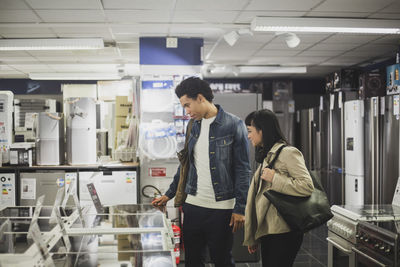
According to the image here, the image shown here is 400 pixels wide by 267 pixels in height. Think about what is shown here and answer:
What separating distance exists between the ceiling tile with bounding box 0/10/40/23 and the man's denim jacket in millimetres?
3324

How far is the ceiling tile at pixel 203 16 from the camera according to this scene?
504cm

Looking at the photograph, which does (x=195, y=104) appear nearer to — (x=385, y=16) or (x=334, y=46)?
(x=385, y=16)

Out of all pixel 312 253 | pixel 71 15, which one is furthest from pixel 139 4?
pixel 312 253

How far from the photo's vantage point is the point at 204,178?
2801 mm

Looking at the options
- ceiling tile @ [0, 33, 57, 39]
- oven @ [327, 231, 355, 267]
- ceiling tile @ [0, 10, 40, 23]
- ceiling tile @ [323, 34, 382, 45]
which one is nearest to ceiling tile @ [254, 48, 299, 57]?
ceiling tile @ [323, 34, 382, 45]

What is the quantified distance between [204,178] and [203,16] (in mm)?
2987

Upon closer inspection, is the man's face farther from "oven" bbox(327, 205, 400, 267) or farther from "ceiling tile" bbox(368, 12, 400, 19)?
"ceiling tile" bbox(368, 12, 400, 19)

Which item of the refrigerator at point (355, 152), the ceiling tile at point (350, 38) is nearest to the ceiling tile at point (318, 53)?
the ceiling tile at point (350, 38)

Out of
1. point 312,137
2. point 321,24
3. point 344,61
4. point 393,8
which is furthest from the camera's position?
point 312,137

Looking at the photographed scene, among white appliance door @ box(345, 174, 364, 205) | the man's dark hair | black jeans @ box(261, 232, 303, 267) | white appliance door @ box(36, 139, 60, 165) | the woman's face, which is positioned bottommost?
white appliance door @ box(345, 174, 364, 205)

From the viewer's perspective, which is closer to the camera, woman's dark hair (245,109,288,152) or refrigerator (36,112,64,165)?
woman's dark hair (245,109,288,152)

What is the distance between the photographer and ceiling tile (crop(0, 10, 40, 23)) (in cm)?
497

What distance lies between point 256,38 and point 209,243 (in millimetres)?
4469

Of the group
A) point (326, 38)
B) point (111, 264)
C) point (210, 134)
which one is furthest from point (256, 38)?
point (111, 264)
